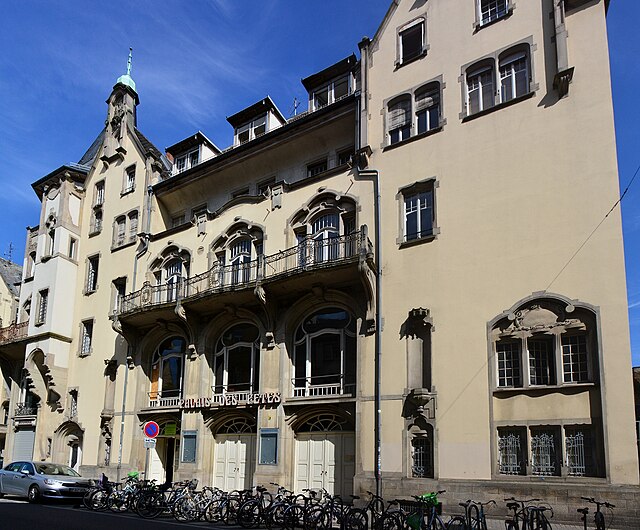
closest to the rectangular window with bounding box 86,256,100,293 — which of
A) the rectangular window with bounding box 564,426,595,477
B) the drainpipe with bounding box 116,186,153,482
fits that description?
the drainpipe with bounding box 116,186,153,482

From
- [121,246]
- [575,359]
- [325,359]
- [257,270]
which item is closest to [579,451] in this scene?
[575,359]

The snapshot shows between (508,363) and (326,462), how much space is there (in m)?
7.18

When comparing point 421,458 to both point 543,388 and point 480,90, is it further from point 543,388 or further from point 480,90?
point 480,90

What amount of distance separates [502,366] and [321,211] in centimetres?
876

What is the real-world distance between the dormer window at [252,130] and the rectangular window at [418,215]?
10450 mm

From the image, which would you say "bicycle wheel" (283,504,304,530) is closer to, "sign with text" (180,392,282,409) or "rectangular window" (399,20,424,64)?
"sign with text" (180,392,282,409)

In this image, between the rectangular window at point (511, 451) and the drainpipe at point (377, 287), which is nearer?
the rectangular window at point (511, 451)

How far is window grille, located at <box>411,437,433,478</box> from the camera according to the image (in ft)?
60.0

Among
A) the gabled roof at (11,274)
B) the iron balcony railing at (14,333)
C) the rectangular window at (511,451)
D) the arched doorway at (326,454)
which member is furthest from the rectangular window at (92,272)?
the rectangular window at (511,451)

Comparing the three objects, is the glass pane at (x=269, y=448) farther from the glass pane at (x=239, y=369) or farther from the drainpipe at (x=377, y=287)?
the drainpipe at (x=377, y=287)

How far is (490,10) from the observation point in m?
20.9

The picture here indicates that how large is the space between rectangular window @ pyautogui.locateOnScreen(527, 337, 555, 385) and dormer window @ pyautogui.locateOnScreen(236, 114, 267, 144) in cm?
1648

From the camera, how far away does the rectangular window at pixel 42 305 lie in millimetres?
31766

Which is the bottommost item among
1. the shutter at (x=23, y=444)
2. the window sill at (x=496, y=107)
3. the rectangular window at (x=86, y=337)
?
the shutter at (x=23, y=444)
